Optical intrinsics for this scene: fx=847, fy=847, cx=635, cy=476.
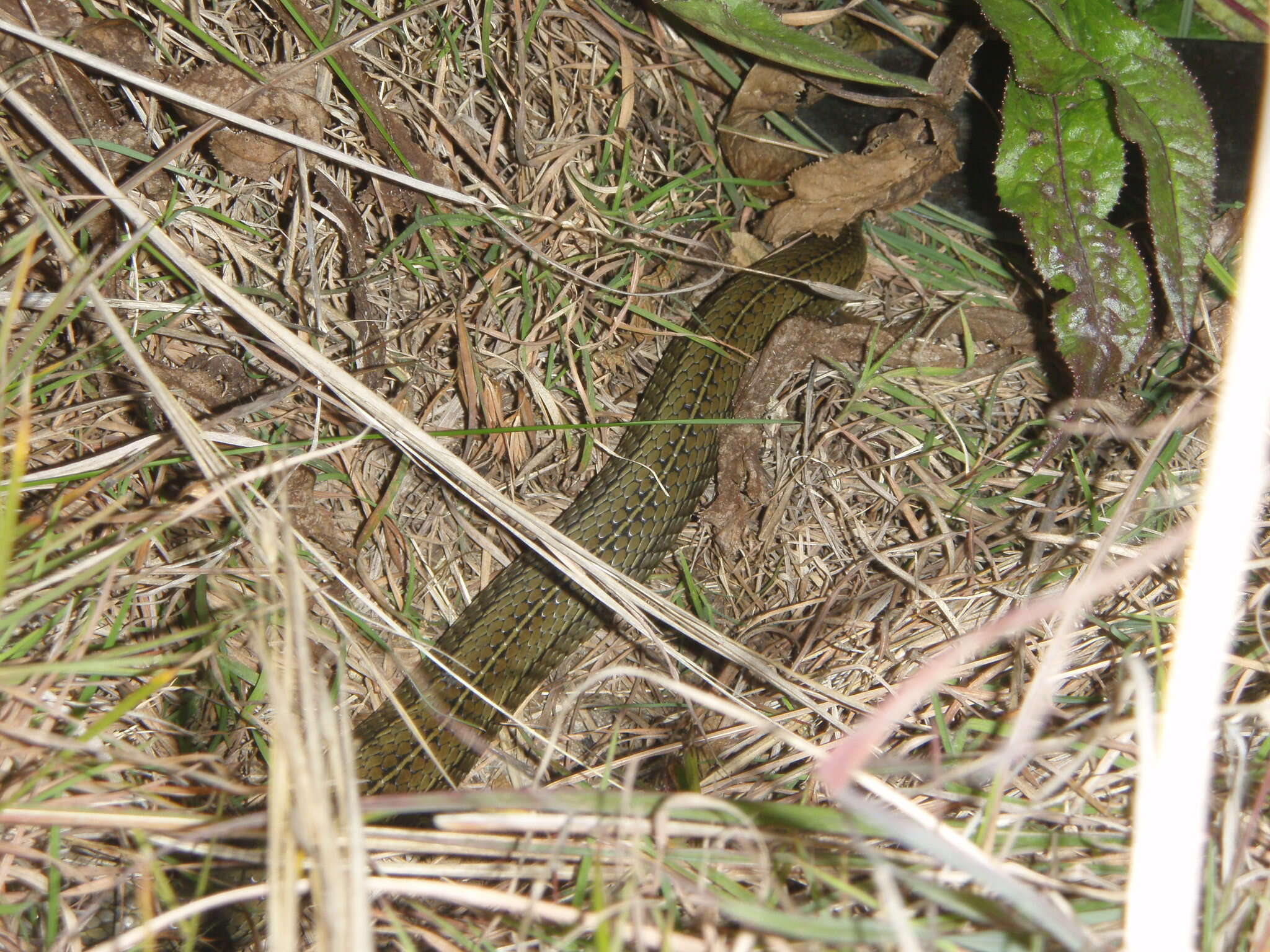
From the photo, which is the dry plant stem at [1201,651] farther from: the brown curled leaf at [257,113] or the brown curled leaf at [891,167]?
the brown curled leaf at [257,113]

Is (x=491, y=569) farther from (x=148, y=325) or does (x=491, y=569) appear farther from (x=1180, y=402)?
(x=1180, y=402)

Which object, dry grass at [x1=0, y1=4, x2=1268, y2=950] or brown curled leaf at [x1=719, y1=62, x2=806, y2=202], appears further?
brown curled leaf at [x1=719, y1=62, x2=806, y2=202]

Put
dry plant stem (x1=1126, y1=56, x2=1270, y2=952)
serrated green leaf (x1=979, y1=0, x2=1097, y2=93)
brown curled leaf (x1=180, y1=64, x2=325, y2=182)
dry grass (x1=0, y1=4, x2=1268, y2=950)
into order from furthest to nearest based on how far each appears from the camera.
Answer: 1. serrated green leaf (x1=979, y1=0, x2=1097, y2=93)
2. brown curled leaf (x1=180, y1=64, x2=325, y2=182)
3. dry grass (x1=0, y1=4, x2=1268, y2=950)
4. dry plant stem (x1=1126, y1=56, x2=1270, y2=952)

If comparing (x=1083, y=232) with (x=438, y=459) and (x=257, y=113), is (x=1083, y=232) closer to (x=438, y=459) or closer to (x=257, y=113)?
(x=438, y=459)

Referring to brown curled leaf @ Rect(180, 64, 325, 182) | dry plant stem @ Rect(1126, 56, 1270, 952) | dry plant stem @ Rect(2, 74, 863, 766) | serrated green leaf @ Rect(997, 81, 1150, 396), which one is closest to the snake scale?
dry plant stem @ Rect(2, 74, 863, 766)

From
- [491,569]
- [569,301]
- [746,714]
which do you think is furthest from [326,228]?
[746,714]

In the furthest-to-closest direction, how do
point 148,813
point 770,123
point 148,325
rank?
1. point 770,123
2. point 148,325
3. point 148,813

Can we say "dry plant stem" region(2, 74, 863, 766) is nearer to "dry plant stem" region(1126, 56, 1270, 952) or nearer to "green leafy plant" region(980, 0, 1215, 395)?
"dry plant stem" region(1126, 56, 1270, 952)
